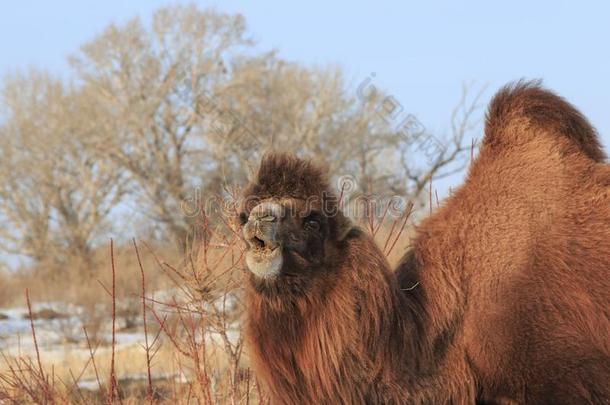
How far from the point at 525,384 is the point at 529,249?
0.82m

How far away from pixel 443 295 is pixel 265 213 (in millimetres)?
1314

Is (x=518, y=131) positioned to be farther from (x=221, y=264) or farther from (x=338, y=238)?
(x=221, y=264)

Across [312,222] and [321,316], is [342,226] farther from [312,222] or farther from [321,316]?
[321,316]

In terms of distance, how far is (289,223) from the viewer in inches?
182

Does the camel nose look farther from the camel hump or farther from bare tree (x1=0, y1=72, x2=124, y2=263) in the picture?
bare tree (x1=0, y1=72, x2=124, y2=263)

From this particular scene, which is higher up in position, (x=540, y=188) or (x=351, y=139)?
(x=351, y=139)

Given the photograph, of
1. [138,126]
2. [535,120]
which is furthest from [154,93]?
[535,120]

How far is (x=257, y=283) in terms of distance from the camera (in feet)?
15.3

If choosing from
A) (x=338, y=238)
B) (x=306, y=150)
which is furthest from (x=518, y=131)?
(x=306, y=150)

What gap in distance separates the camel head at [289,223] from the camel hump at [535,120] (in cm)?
146

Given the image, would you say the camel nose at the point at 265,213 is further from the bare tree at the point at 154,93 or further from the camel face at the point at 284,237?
the bare tree at the point at 154,93

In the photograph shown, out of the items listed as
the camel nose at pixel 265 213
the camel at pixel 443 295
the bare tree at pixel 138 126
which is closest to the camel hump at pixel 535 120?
the camel at pixel 443 295

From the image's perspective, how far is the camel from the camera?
4656 mm

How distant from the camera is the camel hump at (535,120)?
5621 millimetres
